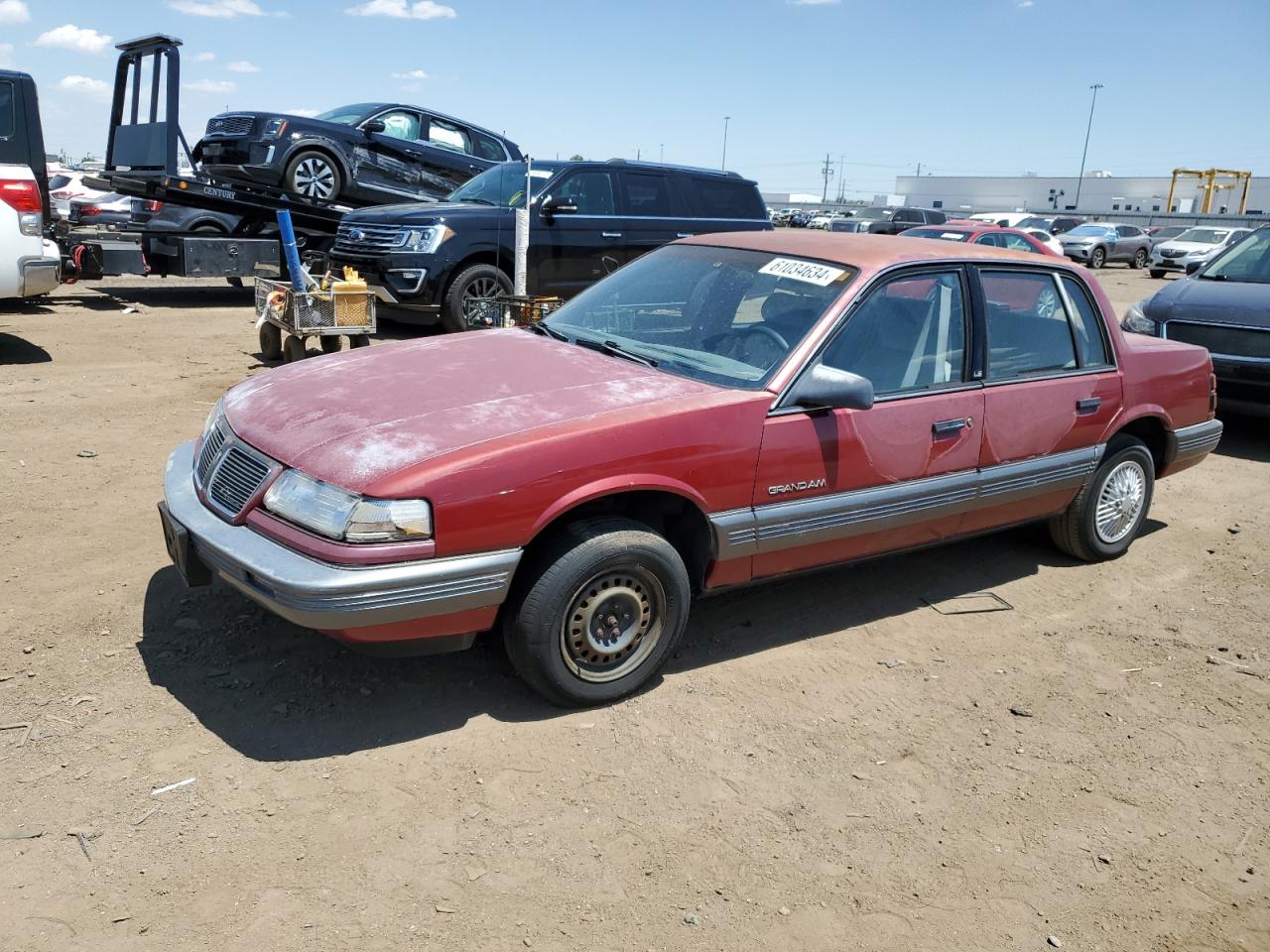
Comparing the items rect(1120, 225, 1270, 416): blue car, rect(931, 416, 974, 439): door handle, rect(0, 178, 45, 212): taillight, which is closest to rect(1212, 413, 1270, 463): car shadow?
rect(1120, 225, 1270, 416): blue car

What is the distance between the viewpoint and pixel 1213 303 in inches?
334

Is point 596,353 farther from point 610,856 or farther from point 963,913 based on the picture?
point 963,913

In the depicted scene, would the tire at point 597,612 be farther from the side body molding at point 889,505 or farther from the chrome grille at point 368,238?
the chrome grille at point 368,238

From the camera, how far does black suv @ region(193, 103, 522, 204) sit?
41.0 feet

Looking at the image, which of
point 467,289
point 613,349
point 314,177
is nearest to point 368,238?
point 467,289

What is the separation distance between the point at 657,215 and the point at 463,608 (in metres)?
8.63

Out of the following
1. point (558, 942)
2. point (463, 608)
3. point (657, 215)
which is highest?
point (657, 215)

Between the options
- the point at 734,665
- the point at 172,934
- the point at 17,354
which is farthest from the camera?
the point at 17,354

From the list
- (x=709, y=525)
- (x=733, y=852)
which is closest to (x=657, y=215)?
(x=709, y=525)

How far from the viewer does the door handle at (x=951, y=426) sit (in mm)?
4363

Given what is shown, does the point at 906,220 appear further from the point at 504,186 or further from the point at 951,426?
the point at 951,426

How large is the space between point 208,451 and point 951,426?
A: 3.02 m

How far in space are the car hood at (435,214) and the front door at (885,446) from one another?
6.52 meters

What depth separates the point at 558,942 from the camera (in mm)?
2605
